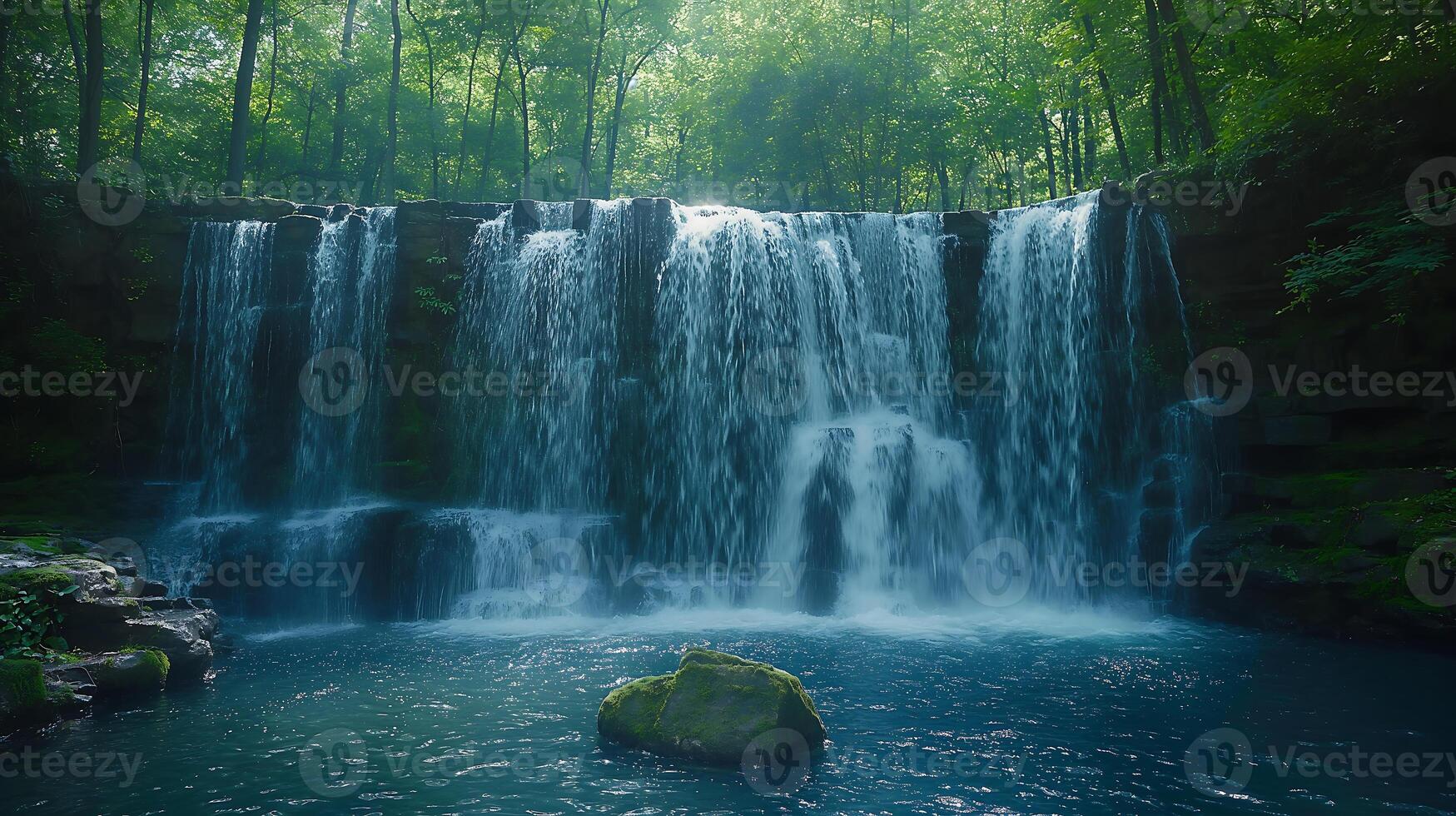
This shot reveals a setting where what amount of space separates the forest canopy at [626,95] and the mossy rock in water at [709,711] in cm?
1555

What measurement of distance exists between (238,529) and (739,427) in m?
8.78

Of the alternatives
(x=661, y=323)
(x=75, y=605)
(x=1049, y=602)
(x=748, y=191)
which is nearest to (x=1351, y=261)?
(x=1049, y=602)

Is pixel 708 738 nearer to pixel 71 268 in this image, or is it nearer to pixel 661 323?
pixel 661 323

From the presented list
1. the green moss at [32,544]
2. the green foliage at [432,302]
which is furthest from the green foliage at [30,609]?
the green foliage at [432,302]

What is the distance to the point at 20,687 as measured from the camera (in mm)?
7910

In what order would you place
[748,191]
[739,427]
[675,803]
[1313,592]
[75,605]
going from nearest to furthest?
[675,803] < [75,605] < [1313,592] < [739,427] < [748,191]

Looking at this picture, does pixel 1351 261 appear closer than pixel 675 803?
No

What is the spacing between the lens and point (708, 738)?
24.0ft

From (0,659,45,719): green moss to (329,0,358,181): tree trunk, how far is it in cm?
2594

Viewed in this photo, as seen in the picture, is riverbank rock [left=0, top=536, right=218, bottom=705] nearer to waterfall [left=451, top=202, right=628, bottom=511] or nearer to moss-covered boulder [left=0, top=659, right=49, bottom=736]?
moss-covered boulder [left=0, top=659, right=49, bottom=736]

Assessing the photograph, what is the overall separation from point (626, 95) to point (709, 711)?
36.0m

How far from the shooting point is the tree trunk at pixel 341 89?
29688 mm

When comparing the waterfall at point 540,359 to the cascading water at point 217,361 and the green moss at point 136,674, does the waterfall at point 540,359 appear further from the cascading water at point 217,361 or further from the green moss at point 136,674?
the green moss at point 136,674

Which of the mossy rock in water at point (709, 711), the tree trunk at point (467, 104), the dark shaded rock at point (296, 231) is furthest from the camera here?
the tree trunk at point (467, 104)
